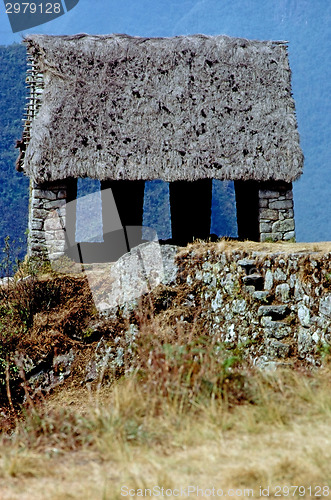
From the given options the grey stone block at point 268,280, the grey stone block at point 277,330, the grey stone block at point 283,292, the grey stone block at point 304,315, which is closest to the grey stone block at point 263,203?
the grey stone block at point 268,280

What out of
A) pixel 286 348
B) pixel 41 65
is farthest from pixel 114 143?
pixel 286 348

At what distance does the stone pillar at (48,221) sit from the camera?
13.3 metres

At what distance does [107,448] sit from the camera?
4.20 meters

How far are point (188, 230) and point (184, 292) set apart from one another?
22.1 feet

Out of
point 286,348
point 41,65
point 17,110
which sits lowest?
point 286,348

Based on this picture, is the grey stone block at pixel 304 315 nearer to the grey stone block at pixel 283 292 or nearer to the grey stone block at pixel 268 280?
the grey stone block at pixel 283 292

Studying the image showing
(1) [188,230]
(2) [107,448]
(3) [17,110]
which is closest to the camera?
(2) [107,448]

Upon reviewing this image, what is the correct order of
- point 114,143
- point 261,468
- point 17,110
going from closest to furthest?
point 261,468, point 114,143, point 17,110

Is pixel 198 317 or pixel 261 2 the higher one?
pixel 261 2

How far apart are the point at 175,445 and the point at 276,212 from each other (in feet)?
32.8

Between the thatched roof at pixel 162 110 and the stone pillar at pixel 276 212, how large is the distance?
31 centimetres

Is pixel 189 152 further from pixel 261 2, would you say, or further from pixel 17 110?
pixel 261 2

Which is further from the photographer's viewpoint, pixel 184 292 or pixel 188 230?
pixel 188 230

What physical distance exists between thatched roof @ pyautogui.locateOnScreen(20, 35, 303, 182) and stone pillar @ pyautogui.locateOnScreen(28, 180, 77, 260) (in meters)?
0.33
